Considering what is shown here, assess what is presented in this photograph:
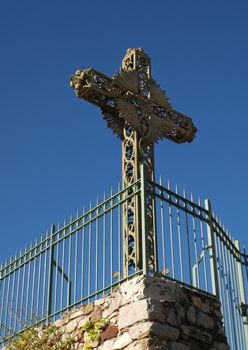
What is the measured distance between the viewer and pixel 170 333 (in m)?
6.55

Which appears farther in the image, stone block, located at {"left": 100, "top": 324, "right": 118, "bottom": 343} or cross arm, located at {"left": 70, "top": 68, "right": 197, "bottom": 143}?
cross arm, located at {"left": 70, "top": 68, "right": 197, "bottom": 143}

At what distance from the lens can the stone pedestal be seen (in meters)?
6.47

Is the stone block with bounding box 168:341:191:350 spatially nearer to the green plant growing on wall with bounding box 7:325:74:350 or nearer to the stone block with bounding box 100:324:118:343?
the stone block with bounding box 100:324:118:343

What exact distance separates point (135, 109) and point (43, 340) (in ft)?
14.2

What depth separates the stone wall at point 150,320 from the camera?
21.2 feet

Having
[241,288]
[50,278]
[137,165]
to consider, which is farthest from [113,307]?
[137,165]

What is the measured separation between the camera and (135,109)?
1076cm

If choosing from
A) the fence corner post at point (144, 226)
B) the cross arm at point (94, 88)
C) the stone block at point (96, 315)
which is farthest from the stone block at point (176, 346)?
the cross arm at point (94, 88)

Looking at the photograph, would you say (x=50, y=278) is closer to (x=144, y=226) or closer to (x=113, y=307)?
(x=113, y=307)

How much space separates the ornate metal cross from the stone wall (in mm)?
2984

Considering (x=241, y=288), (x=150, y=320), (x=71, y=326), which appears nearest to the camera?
(x=150, y=320)

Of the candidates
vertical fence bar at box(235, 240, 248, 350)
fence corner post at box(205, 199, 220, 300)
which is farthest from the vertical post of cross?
vertical fence bar at box(235, 240, 248, 350)

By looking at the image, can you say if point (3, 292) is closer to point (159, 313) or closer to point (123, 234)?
point (123, 234)

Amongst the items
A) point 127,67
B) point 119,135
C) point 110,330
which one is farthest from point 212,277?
point 127,67
